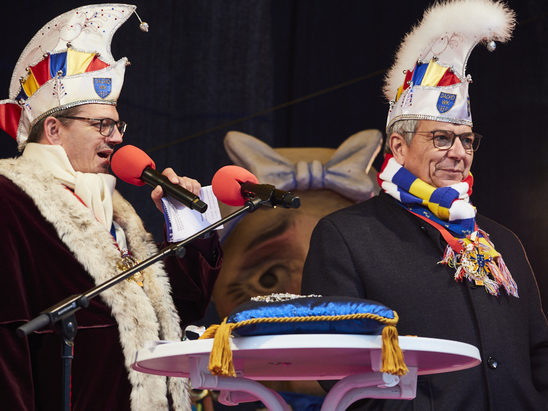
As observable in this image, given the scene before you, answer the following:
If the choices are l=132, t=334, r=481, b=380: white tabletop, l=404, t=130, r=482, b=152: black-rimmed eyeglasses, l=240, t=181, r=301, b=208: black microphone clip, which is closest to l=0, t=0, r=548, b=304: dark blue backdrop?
l=404, t=130, r=482, b=152: black-rimmed eyeglasses

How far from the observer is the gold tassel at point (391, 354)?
1.49 meters

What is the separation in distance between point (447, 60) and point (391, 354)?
1506 millimetres

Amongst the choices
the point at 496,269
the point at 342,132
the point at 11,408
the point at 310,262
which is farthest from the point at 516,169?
the point at 11,408

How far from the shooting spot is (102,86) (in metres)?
2.60

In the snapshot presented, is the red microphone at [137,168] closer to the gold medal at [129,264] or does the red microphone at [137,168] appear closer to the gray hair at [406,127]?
the gold medal at [129,264]

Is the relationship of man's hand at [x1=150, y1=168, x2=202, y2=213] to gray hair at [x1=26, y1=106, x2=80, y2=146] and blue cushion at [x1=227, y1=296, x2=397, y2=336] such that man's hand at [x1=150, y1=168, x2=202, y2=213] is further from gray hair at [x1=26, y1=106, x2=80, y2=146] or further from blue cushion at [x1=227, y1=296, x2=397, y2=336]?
blue cushion at [x1=227, y1=296, x2=397, y2=336]

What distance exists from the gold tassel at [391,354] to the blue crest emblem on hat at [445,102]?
1.32m

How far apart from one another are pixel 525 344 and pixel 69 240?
1321mm

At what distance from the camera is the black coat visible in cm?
229

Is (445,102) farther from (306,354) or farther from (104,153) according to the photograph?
(306,354)

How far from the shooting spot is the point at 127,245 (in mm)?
2549

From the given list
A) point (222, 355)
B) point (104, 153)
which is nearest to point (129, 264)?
point (104, 153)

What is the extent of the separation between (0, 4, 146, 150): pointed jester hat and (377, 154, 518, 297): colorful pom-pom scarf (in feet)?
3.07

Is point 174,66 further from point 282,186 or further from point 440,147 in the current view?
point 440,147
